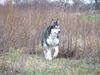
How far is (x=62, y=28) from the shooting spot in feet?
30.2

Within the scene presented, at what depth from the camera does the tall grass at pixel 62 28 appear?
7.72 m

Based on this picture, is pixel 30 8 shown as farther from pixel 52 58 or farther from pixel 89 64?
pixel 89 64

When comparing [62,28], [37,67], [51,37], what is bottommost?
[37,67]

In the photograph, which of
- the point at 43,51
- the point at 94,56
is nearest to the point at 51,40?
the point at 43,51

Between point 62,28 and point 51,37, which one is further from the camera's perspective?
point 62,28

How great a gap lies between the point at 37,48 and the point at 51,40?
0.49 m

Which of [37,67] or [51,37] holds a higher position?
[51,37]

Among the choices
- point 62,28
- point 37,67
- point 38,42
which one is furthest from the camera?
point 38,42

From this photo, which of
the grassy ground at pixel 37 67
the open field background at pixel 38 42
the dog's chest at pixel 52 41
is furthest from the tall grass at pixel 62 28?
the grassy ground at pixel 37 67

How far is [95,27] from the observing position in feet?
27.6

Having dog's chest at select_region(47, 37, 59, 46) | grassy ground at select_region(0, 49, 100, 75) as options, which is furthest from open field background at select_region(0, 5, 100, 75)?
dog's chest at select_region(47, 37, 59, 46)

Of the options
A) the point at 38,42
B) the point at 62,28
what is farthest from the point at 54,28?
the point at 38,42

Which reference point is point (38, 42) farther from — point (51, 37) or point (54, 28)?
Answer: point (54, 28)

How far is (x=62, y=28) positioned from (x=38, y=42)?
0.86 metres
